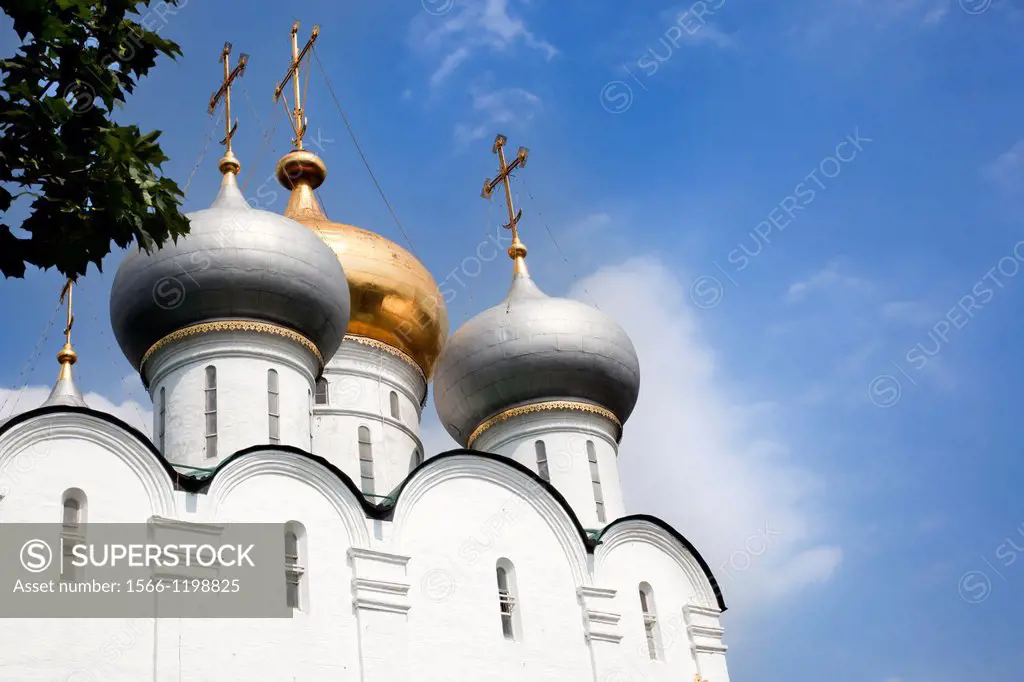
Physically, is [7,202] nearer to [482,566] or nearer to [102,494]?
[102,494]

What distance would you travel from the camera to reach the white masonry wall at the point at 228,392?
1315cm

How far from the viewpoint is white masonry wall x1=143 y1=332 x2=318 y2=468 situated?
13148 millimetres

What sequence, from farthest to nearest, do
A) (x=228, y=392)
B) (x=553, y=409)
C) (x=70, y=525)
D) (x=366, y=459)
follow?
(x=366, y=459), (x=553, y=409), (x=228, y=392), (x=70, y=525)

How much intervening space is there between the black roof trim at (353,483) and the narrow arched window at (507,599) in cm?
93

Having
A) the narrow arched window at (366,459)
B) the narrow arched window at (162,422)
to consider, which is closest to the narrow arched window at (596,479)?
the narrow arched window at (366,459)

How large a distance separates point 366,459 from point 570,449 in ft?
8.17

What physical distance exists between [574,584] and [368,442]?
3929mm

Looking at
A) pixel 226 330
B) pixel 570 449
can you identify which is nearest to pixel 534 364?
pixel 570 449

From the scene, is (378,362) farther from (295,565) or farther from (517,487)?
(295,565)

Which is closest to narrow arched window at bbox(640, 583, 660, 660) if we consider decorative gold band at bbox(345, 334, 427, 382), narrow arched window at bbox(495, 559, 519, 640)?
narrow arched window at bbox(495, 559, 519, 640)

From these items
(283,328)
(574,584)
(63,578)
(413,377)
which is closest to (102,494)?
(63,578)

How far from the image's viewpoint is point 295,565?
38.5ft

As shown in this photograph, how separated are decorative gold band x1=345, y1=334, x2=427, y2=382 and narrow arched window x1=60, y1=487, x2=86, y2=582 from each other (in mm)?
6051

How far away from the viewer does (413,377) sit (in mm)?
17125
